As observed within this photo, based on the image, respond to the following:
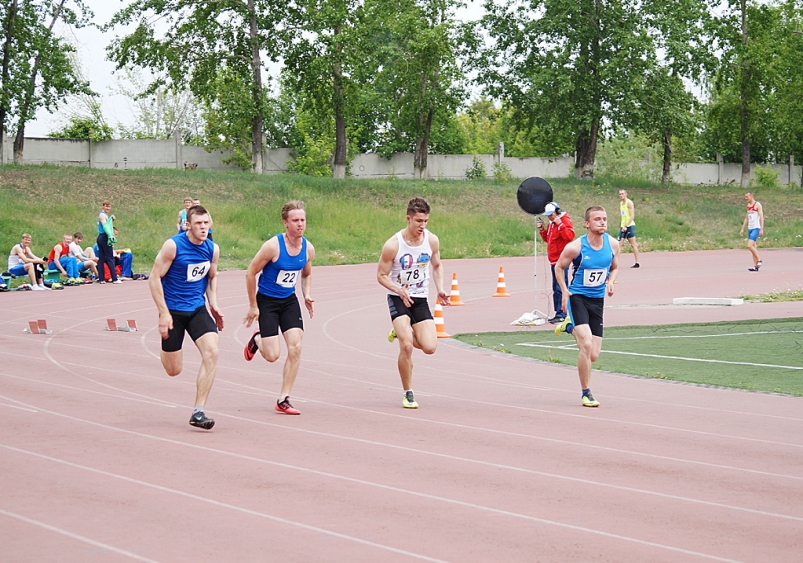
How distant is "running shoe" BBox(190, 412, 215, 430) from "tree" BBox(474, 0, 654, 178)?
42.2 metres

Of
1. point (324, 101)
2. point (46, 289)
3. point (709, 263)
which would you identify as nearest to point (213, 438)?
point (46, 289)

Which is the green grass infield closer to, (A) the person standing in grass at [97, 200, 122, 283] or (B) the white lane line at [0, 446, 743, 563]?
(B) the white lane line at [0, 446, 743, 563]

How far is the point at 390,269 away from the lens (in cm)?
1030

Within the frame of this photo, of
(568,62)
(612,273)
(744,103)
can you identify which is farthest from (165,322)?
(744,103)

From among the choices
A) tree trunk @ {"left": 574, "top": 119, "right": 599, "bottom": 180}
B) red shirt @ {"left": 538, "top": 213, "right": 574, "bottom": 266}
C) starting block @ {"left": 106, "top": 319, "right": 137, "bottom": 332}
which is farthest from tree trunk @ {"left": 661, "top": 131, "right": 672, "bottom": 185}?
starting block @ {"left": 106, "top": 319, "right": 137, "bottom": 332}

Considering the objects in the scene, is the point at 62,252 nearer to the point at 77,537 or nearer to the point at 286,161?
the point at 77,537

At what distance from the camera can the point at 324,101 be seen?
46.7 m

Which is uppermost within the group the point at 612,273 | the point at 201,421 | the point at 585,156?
the point at 585,156

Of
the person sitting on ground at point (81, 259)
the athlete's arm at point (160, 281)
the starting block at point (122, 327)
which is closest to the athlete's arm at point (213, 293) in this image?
the athlete's arm at point (160, 281)

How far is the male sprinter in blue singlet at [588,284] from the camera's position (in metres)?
10.4

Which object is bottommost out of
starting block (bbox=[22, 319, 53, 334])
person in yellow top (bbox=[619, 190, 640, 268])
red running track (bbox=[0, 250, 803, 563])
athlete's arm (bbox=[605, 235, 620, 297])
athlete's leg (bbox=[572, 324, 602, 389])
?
red running track (bbox=[0, 250, 803, 563])

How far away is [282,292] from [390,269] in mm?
1109

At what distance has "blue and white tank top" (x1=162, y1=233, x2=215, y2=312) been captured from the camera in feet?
29.1

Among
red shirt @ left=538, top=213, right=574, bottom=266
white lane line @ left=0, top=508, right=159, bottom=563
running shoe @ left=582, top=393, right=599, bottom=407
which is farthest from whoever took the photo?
red shirt @ left=538, top=213, right=574, bottom=266
